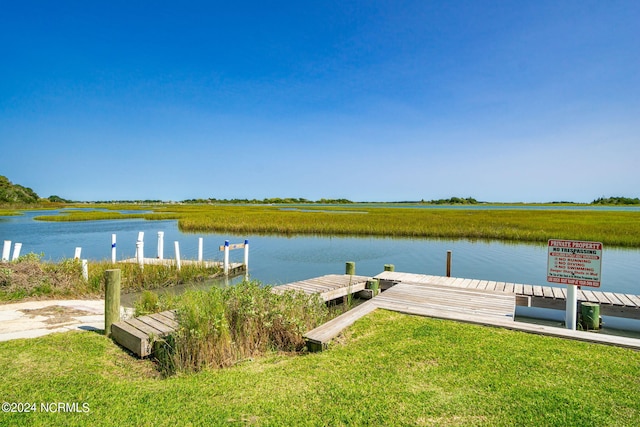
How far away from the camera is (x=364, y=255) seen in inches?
829

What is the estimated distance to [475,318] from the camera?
6.79m

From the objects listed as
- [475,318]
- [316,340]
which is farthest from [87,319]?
[475,318]

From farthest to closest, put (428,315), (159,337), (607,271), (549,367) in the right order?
1. (607,271)
2. (428,315)
3. (159,337)
4. (549,367)

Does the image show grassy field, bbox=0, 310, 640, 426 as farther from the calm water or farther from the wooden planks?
the calm water

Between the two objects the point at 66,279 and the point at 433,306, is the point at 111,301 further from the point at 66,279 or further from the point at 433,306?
the point at 433,306

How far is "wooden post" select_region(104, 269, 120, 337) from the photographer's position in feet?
20.6

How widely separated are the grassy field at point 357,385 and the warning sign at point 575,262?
4.96 ft

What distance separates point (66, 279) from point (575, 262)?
1216cm

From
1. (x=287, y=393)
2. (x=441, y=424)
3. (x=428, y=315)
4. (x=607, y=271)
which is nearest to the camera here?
(x=441, y=424)

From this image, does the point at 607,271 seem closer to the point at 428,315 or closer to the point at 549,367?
the point at 428,315

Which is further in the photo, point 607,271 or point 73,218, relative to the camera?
point 73,218

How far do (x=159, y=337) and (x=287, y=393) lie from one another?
112 inches

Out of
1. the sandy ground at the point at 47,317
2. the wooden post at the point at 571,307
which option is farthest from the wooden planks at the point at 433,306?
the sandy ground at the point at 47,317

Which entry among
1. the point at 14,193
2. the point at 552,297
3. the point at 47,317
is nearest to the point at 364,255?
the point at 552,297
